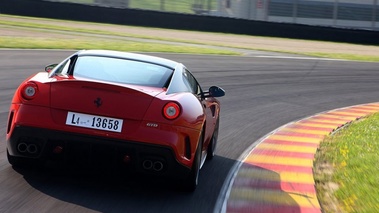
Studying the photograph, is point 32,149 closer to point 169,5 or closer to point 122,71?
point 122,71

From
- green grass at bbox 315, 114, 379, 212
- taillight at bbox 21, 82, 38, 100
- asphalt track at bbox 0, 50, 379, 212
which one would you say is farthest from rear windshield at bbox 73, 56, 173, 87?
green grass at bbox 315, 114, 379, 212

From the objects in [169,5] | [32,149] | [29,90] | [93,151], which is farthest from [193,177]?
[169,5]

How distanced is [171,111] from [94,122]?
0.64 m

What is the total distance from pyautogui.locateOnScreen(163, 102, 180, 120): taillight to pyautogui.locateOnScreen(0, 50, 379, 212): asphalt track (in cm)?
71

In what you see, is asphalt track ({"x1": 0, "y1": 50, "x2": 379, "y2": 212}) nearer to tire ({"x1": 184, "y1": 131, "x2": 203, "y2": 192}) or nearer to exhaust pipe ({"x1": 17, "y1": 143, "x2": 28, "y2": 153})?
tire ({"x1": 184, "y1": 131, "x2": 203, "y2": 192})

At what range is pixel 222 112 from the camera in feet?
42.8

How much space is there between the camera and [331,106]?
52.0 ft

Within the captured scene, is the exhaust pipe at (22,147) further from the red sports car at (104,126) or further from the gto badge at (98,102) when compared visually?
the gto badge at (98,102)

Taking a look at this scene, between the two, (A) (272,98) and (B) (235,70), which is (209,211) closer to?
(A) (272,98)

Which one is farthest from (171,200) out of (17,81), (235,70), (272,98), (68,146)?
(235,70)

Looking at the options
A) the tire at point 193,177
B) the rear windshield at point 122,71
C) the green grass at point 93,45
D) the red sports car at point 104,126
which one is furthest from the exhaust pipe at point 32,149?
the green grass at point 93,45

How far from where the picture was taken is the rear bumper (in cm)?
617

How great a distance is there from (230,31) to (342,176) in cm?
2585

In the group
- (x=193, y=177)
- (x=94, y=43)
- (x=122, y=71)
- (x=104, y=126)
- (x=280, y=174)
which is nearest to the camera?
(x=104, y=126)
